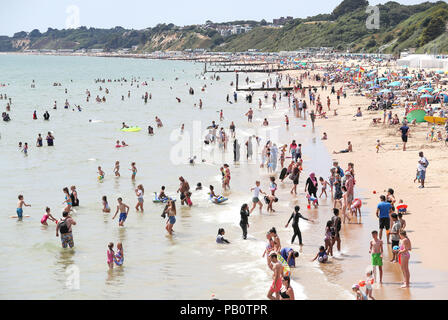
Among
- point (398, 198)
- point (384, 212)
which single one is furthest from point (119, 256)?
point (398, 198)

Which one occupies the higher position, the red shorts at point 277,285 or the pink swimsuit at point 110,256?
the red shorts at point 277,285

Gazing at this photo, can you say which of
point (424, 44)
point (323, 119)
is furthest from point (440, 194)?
point (424, 44)

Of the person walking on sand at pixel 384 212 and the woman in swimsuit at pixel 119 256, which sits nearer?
the woman in swimsuit at pixel 119 256

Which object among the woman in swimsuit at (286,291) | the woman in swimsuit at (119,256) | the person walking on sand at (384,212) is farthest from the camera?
the person walking on sand at (384,212)

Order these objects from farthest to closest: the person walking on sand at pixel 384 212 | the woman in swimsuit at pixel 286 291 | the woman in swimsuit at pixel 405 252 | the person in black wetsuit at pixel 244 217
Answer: the person in black wetsuit at pixel 244 217
the person walking on sand at pixel 384 212
the woman in swimsuit at pixel 405 252
the woman in swimsuit at pixel 286 291

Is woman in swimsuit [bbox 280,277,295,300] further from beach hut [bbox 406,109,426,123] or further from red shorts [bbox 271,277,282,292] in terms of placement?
beach hut [bbox 406,109,426,123]

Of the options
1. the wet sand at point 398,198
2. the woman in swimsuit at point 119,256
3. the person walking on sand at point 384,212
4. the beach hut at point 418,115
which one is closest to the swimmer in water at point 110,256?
the woman in swimsuit at point 119,256

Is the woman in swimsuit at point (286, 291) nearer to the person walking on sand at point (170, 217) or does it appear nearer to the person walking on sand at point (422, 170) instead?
the person walking on sand at point (170, 217)

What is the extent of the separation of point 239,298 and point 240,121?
3079 centimetres

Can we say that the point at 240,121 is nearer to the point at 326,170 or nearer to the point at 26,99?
the point at 326,170

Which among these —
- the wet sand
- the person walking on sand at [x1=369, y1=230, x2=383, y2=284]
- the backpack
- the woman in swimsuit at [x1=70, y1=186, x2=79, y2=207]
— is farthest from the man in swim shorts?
the person walking on sand at [x1=369, y1=230, x2=383, y2=284]

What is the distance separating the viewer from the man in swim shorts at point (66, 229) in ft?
46.8

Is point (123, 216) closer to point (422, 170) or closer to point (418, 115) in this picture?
point (422, 170)
